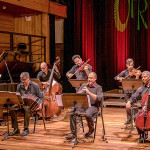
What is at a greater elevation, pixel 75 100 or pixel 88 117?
pixel 75 100

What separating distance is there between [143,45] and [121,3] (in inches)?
63.6

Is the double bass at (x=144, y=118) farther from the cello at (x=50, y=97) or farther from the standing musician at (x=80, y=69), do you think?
the cello at (x=50, y=97)

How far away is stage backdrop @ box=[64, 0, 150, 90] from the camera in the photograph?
1002cm

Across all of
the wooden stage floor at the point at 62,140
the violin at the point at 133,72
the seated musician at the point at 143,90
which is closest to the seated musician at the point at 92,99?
the wooden stage floor at the point at 62,140

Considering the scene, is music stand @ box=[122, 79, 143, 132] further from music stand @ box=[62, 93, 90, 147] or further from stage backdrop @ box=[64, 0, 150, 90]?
stage backdrop @ box=[64, 0, 150, 90]

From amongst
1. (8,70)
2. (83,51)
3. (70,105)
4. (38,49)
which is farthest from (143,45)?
(70,105)

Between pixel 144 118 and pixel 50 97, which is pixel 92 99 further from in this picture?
pixel 50 97

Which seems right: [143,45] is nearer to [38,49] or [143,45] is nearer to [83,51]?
[83,51]

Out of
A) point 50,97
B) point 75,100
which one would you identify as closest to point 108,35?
point 50,97

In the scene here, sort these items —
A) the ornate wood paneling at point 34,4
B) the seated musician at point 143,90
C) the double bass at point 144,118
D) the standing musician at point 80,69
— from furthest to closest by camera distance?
the ornate wood paneling at point 34,4 < the standing musician at point 80,69 < the seated musician at point 143,90 < the double bass at point 144,118

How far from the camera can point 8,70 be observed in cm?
688

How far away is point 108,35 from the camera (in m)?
10.6

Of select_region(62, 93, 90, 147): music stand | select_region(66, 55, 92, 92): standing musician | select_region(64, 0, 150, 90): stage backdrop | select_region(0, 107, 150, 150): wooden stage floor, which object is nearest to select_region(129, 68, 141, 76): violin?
select_region(66, 55, 92, 92): standing musician

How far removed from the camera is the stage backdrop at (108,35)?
395 inches
